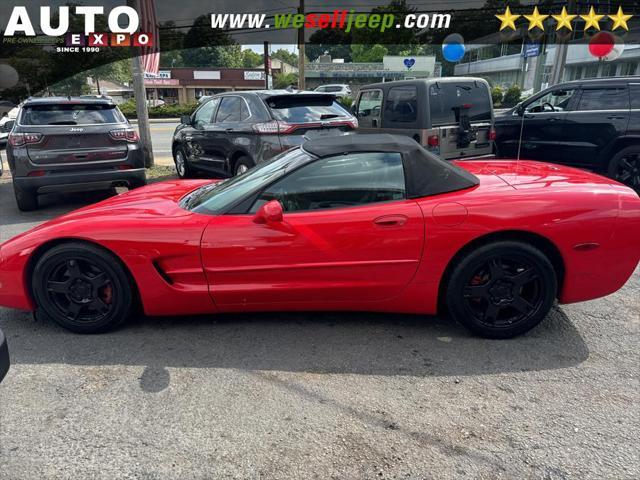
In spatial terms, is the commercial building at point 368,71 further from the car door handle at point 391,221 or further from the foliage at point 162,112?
the car door handle at point 391,221

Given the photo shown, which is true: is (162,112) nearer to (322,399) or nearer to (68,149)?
(68,149)

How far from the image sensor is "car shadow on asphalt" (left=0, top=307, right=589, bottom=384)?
2.85m

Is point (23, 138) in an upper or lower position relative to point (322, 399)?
upper

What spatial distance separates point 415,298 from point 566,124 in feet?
19.4

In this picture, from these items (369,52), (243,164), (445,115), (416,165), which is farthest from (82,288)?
(369,52)

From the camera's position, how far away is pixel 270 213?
2.89 m

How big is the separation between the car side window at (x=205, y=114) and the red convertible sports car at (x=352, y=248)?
506 cm

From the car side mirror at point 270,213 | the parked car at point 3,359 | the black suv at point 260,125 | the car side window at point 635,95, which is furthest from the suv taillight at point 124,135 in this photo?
the car side window at point 635,95

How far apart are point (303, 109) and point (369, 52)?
67084 mm

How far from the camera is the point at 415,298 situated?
121 inches

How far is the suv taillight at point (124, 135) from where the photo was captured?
6.84 meters

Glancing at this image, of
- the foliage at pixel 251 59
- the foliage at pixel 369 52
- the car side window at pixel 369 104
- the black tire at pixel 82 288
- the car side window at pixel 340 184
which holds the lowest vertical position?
the black tire at pixel 82 288

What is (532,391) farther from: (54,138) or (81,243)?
(54,138)

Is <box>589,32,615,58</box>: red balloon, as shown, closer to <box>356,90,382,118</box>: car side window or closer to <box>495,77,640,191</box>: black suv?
<box>495,77,640,191</box>: black suv
